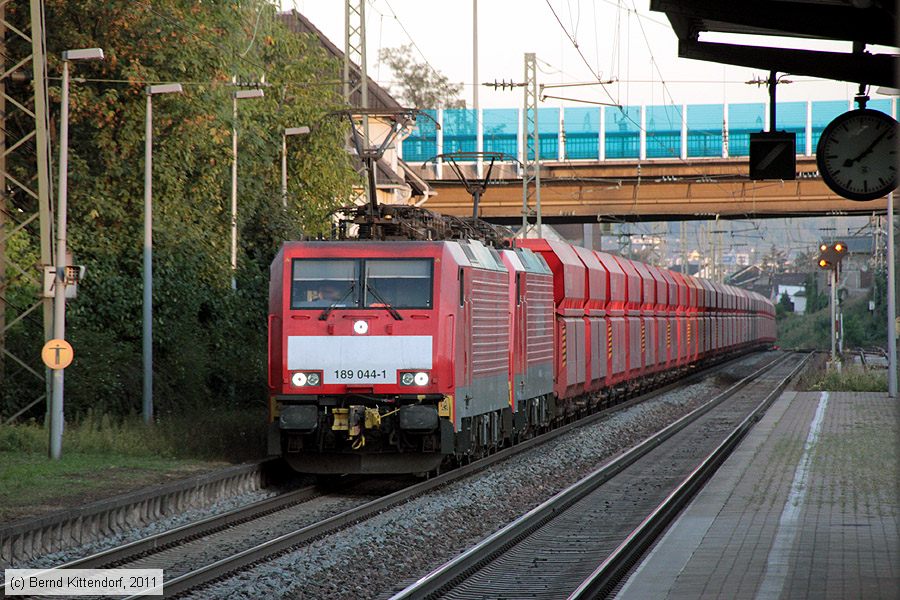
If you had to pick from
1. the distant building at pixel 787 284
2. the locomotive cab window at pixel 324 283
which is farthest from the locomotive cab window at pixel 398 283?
the distant building at pixel 787 284

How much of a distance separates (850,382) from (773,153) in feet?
86.3

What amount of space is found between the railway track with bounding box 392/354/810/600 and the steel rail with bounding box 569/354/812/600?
0.04 ft

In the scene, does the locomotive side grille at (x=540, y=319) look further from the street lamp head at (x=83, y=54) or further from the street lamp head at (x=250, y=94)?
the street lamp head at (x=83, y=54)

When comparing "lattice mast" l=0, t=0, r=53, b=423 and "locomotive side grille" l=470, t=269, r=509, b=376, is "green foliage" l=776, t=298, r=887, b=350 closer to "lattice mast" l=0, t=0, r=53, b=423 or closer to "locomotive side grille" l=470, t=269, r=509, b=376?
"lattice mast" l=0, t=0, r=53, b=423

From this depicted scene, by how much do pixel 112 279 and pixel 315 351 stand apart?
463 inches

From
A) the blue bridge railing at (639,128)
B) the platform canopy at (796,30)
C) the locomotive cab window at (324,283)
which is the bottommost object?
the locomotive cab window at (324,283)

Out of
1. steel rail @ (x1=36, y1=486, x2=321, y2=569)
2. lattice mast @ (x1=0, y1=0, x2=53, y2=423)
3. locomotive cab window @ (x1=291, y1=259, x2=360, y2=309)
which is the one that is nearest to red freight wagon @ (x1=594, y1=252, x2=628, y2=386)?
lattice mast @ (x1=0, y1=0, x2=53, y2=423)

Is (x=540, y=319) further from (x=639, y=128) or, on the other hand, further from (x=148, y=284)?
(x=639, y=128)

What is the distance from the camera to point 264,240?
126 feet

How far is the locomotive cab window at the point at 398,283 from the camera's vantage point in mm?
17391

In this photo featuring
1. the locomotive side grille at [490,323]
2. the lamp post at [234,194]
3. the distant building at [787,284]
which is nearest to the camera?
the locomotive side grille at [490,323]

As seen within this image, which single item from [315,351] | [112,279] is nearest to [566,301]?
[112,279]

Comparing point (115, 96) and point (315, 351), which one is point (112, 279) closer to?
point (115, 96)

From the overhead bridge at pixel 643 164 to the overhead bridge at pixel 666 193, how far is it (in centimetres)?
4
